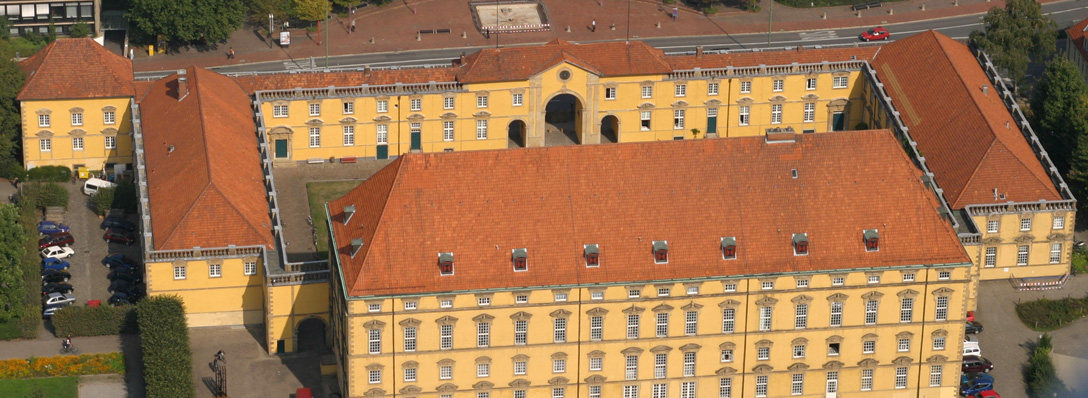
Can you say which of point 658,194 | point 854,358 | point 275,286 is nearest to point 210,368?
point 275,286

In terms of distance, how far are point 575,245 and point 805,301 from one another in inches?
751

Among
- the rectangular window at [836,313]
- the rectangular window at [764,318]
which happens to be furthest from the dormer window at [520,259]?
the rectangular window at [836,313]

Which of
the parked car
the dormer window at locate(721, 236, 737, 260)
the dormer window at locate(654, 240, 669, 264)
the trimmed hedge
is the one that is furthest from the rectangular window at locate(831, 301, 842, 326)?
the trimmed hedge

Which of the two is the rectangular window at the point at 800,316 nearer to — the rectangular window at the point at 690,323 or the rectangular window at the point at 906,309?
the rectangular window at the point at 906,309

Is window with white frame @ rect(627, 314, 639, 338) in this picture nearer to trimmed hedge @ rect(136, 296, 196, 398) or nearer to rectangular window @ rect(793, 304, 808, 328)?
rectangular window @ rect(793, 304, 808, 328)

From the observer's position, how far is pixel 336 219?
642 ft

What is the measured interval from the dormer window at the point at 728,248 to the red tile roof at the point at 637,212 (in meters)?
0.42

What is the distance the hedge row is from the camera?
199 metres

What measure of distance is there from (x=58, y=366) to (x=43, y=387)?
8.77 ft

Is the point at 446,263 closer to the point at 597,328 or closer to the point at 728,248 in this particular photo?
the point at 597,328

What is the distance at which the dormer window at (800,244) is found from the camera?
190988mm

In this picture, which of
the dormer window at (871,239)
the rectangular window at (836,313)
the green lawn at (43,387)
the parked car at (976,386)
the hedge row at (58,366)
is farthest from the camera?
the parked car at (976,386)

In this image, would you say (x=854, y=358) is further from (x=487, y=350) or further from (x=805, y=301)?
(x=487, y=350)

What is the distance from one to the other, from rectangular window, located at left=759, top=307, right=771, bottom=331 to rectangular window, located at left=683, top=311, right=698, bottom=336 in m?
5.23
